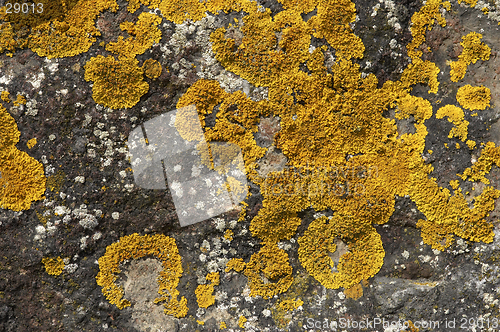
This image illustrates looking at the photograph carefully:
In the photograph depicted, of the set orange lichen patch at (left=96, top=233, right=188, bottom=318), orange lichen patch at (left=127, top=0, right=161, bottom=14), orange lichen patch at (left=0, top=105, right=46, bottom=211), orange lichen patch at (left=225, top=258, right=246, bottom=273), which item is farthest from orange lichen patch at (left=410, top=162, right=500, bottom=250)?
orange lichen patch at (left=0, top=105, right=46, bottom=211)

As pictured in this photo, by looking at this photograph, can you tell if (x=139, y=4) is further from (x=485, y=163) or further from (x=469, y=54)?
(x=485, y=163)

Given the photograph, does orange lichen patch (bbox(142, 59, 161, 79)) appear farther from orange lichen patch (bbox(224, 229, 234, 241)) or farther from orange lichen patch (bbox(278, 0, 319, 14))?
orange lichen patch (bbox(224, 229, 234, 241))

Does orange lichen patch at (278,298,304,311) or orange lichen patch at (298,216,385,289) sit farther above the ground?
orange lichen patch at (298,216,385,289)

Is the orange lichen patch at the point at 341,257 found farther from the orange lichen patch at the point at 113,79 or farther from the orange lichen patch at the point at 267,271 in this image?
the orange lichen patch at the point at 113,79

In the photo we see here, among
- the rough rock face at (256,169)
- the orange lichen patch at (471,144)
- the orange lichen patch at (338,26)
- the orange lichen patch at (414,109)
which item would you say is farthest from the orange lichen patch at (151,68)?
the orange lichen patch at (471,144)

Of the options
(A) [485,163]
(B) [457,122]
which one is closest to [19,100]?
(B) [457,122]

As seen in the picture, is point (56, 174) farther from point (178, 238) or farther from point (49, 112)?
point (178, 238)

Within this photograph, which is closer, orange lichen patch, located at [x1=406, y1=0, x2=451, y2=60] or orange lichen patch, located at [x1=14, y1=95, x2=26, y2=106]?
orange lichen patch, located at [x1=14, y1=95, x2=26, y2=106]
